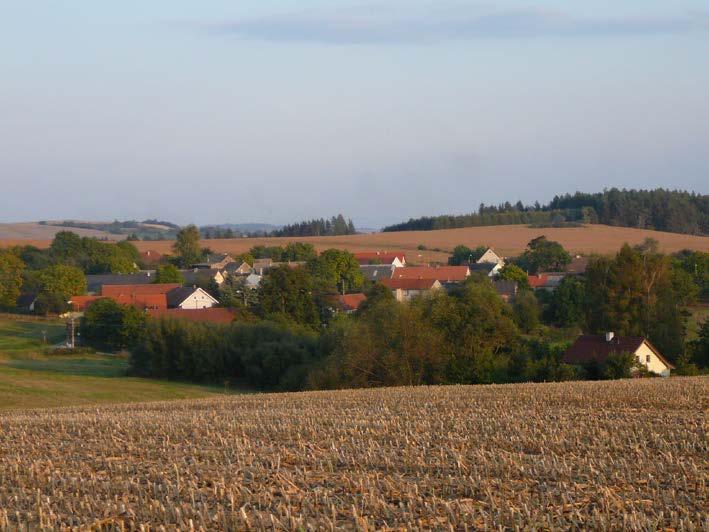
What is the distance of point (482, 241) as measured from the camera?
141000mm

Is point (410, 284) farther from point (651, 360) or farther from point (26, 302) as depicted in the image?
point (651, 360)

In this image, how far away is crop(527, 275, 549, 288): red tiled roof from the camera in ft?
310

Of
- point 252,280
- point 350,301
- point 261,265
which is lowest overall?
point 350,301

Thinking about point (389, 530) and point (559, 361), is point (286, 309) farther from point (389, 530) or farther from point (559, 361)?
point (389, 530)

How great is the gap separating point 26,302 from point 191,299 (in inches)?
741

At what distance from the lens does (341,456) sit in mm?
13500

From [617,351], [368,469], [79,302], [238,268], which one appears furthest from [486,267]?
[368,469]

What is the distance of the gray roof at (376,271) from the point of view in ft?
356

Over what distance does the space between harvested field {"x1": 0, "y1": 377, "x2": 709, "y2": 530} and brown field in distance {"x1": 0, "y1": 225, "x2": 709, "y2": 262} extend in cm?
10253

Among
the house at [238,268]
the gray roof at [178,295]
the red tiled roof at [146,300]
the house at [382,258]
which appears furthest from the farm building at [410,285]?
the house at [382,258]

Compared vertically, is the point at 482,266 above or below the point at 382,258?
below

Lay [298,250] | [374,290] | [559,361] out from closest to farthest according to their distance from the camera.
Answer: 1. [559,361]
2. [374,290]
3. [298,250]

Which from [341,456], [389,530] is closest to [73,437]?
[341,456]

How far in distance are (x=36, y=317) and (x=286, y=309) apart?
93.5ft
